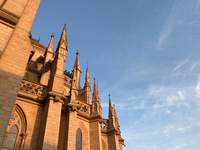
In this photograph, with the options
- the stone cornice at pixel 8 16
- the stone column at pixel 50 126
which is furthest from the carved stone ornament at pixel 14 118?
the stone cornice at pixel 8 16

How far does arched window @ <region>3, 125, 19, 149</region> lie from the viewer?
8.66m

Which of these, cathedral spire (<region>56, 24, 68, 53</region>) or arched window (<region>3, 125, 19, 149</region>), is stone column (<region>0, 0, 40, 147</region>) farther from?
cathedral spire (<region>56, 24, 68, 53</region>)

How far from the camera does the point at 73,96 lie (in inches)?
504

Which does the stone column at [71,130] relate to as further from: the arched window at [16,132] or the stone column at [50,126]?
the arched window at [16,132]

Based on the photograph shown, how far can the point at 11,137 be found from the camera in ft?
29.3

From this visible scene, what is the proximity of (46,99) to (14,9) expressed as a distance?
18.3 feet

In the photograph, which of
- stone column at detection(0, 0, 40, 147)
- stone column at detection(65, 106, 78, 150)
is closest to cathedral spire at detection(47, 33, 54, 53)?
stone column at detection(0, 0, 40, 147)

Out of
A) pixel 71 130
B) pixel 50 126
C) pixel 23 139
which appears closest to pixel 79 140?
pixel 71 130

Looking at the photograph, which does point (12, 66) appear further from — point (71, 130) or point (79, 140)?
point (79, 140)

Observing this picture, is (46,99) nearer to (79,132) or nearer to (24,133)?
(24,133)

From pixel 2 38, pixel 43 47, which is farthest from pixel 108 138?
pixel 43 47

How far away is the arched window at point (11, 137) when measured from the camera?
8.66 meters

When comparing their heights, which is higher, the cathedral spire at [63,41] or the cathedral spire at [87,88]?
the cathedral spire at [63,41]

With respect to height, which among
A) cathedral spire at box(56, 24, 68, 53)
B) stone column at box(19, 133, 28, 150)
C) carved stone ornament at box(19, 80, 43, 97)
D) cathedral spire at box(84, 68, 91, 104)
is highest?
cathedral spire at box(56, 24, 68, 53)
